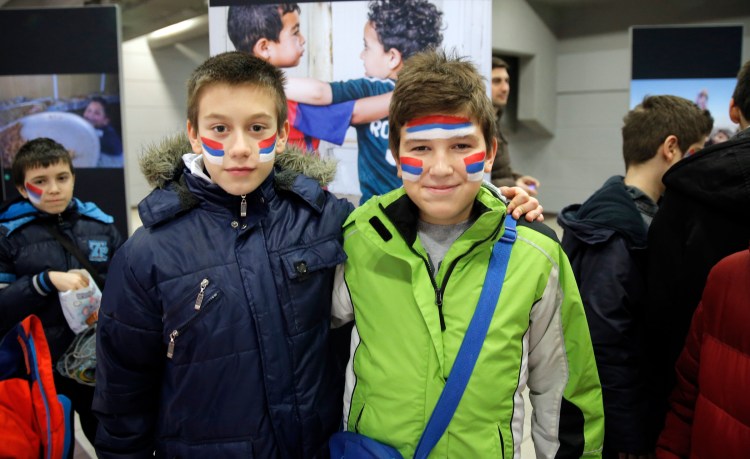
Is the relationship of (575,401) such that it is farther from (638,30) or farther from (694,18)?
(694,18)

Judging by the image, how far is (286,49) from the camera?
313cm

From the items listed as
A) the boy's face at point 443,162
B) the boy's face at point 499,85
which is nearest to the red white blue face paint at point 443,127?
the boy's face at point 443,162

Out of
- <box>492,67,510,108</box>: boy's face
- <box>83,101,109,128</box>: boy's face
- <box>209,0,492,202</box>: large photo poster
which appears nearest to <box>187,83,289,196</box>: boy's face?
<box>209,0,492,202</box>: large photo poster

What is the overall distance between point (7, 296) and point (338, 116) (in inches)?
70.3

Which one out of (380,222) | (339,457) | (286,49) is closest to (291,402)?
(339,457)

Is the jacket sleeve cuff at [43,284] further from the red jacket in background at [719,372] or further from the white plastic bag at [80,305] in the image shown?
the red jacket in background at [719,372]

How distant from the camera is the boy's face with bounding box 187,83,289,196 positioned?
1.34 metres

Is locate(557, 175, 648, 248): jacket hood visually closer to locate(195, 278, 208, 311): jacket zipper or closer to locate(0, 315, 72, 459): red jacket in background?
locate(195, 278, 208, 311): jacket zipper

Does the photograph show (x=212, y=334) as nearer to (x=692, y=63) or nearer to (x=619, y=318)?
(x=619, y=318)

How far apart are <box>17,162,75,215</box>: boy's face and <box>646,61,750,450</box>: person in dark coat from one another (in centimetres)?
215

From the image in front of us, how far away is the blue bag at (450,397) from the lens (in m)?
1.23

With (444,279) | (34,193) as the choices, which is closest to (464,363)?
(444,279)

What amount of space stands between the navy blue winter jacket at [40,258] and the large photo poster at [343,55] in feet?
4.01

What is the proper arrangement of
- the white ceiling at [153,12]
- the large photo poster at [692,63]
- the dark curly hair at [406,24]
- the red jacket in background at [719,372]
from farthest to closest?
the white ceiling at [153,12] < the large photo poster at [692,63] < the dark curly hair at [406,24] < the red jacket in background at [719,372]
